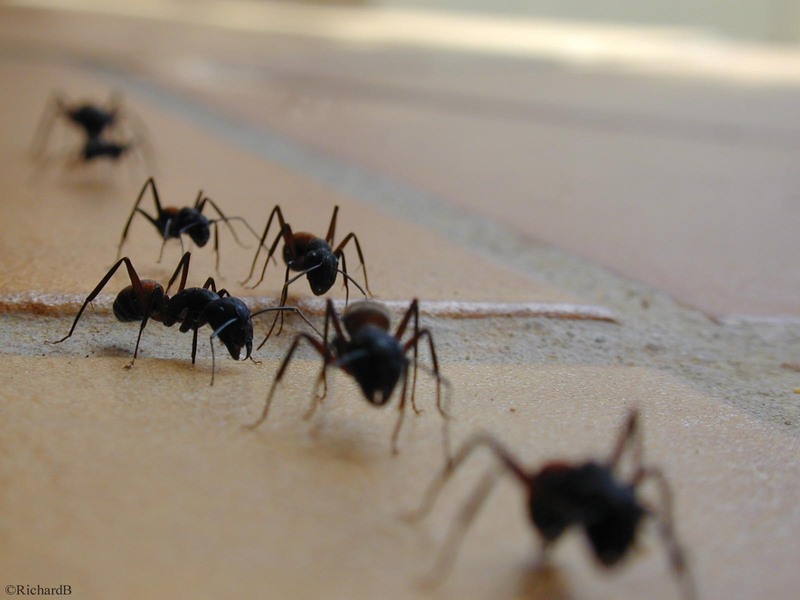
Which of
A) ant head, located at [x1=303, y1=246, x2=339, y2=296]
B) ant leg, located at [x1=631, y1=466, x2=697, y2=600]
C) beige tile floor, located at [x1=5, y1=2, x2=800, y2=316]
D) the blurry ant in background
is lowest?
ant leg, located at [x1=631, y1=466, x2=697, y2=600]

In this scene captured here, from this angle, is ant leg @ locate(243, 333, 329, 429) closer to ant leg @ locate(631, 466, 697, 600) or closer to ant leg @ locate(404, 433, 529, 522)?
ant leg @ locate(404, 433, 529, 522)

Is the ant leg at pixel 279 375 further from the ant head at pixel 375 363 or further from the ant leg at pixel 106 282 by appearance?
the ant leg at pixel 106 282

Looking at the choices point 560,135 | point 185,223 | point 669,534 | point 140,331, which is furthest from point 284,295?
point 560,135

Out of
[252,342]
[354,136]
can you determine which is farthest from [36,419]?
[354,136]

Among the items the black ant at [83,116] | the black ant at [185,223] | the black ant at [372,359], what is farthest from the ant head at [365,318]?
the black ant at [83,116]

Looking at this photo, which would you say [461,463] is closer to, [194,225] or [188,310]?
[188,310]

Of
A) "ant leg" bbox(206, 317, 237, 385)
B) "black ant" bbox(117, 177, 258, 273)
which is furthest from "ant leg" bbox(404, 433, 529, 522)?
"black ant" bbox(117, 177, 258, 273)

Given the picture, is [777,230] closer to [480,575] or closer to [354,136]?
[354,136]
